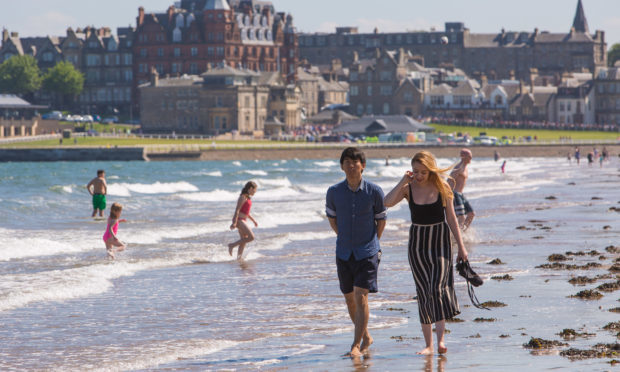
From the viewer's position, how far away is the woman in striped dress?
11.0 meters

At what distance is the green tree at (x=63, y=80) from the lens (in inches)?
6107

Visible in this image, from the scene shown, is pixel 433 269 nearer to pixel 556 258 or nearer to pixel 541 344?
pixel 541 344

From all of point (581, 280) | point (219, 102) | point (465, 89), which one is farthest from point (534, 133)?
point (581, 280)

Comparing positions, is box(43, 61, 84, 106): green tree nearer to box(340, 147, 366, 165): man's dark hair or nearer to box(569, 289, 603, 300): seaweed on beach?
box(569, 289, 603, 300): seaweed on beach

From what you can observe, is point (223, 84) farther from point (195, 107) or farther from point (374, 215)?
point (374, 215)

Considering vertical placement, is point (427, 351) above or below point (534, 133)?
above

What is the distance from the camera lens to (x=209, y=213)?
1432 inches

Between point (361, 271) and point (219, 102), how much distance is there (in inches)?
5248

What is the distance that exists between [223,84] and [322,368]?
5316 inches

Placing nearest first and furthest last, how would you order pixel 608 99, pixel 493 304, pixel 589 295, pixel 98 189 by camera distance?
pixel 493 304 < pixel 589 295 < pixel 98 189 < pixel 608 99

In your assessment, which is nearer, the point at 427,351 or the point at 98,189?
the point at 427,351

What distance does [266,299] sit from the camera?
15.9 meters

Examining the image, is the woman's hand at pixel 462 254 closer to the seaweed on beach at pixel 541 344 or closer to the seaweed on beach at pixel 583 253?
the seaweed on beach at pixel 541 344

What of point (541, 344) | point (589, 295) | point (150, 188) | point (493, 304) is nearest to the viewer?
point (541, 344)
